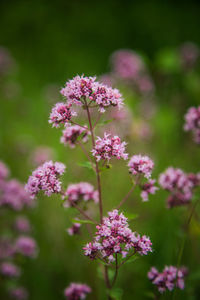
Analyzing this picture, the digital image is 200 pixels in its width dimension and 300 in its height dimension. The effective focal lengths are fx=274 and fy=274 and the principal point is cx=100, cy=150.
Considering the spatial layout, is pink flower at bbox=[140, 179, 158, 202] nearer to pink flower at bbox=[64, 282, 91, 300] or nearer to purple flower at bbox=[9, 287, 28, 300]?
pink flower at bbox=[64, 282, 91, 300]

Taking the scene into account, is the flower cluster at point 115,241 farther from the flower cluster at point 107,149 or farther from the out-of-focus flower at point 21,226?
the out-of-focus flower at point 21,226

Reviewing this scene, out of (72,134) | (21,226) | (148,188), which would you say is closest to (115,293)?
(148,188)

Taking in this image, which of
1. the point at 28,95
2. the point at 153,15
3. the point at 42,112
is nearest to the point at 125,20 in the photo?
the point at 153,15

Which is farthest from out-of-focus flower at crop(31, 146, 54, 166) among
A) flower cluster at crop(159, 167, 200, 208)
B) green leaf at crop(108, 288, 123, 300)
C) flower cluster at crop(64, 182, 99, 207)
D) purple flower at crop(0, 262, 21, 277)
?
green leaf at crop(108, 288, 123, 300)

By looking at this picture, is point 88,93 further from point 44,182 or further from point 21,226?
point 21,226

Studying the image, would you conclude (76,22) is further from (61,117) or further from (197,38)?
(61,117)
